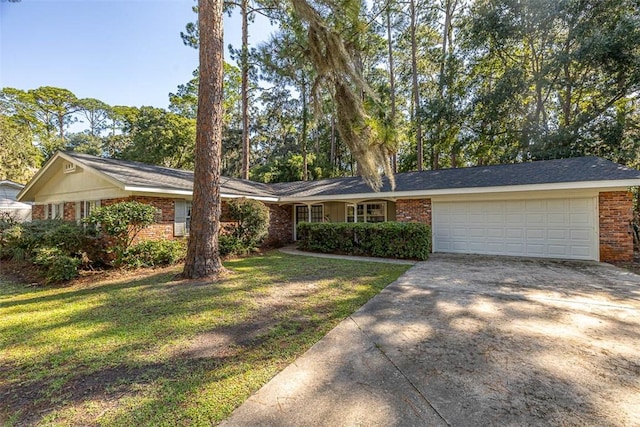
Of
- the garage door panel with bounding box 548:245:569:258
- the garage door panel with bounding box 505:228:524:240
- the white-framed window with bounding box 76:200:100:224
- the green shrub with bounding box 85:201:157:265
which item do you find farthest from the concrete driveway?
the white-framed window with bounding box 76:200:100:224

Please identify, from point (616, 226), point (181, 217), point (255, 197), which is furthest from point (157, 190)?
point (616, 226)

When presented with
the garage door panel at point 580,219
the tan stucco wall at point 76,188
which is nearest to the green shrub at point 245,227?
the tan stucco wall at point 76,188

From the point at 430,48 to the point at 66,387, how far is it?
2252 centimetres

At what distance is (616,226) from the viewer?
26.9ft

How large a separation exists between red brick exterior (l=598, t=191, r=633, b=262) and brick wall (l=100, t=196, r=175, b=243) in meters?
13.0

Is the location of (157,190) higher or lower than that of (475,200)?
higher

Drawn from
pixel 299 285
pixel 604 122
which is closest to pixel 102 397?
pixel 299 285

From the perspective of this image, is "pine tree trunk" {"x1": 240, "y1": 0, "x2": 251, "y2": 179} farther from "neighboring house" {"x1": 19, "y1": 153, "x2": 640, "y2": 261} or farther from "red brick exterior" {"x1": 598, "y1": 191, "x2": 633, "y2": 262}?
"red brick exterior" {"x1": 598, "y1": 191, "x2": 633, "y2": 262}

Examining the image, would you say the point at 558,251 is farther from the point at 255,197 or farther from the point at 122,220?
the point at 122,220

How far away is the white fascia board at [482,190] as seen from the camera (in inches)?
299

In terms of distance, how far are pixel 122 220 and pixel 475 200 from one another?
10821 mm

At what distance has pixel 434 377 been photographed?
8.62 ft

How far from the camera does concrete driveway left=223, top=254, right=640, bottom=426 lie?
2.15 m

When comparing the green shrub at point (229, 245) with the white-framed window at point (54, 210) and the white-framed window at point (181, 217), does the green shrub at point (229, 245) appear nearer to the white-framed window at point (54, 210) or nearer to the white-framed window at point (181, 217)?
the white-framed window at point (181, 217)
